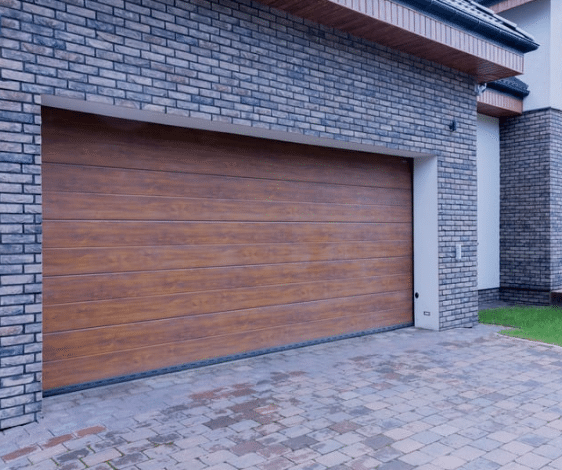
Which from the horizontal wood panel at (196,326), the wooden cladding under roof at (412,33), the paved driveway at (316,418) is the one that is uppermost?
the wooden cladding under roof at (412,33)

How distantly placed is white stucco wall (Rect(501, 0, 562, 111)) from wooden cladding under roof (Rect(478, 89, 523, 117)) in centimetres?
27

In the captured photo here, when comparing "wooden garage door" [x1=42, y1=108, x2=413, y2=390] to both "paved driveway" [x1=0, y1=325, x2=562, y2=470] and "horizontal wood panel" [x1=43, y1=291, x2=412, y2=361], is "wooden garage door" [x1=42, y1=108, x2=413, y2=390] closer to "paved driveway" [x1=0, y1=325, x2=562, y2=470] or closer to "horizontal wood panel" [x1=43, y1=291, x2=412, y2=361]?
"horizontal wood panel" [x1=43, y1=291, x2=412, y2=361]

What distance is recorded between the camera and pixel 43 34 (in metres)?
4.04

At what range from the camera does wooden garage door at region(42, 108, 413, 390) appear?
4648mm

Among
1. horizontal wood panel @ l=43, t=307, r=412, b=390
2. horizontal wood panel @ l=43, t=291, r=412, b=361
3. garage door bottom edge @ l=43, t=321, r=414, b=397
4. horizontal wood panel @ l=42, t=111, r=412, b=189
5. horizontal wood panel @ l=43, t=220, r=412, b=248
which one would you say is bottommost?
garage door bottom edge @ l=43, t=321, r=414, b=397

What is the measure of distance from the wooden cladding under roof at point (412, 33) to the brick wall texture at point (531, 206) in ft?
8.69

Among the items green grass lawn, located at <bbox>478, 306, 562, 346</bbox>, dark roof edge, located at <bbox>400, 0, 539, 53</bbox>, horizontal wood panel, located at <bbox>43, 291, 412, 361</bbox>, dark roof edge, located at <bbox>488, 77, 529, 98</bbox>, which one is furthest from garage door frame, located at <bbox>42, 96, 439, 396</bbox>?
dark roof edge, located at <bbox>488, 77, 529, 98</bbox>

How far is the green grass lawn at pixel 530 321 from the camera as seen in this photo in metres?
7.04

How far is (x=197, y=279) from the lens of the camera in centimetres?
545

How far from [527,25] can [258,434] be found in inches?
383

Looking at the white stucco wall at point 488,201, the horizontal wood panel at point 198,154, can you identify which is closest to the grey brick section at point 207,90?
the horizontal wood panel at point 198,154

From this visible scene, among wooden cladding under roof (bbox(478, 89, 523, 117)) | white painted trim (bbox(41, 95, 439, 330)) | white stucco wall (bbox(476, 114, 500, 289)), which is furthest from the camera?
white stucco wall (bbox(476, 114, 500, 289))

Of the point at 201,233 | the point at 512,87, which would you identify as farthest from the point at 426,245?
the point at 512,87

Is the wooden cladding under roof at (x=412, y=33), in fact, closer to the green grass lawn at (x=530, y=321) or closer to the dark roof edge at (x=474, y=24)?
the dark roof edge at (x=474, y=24)
